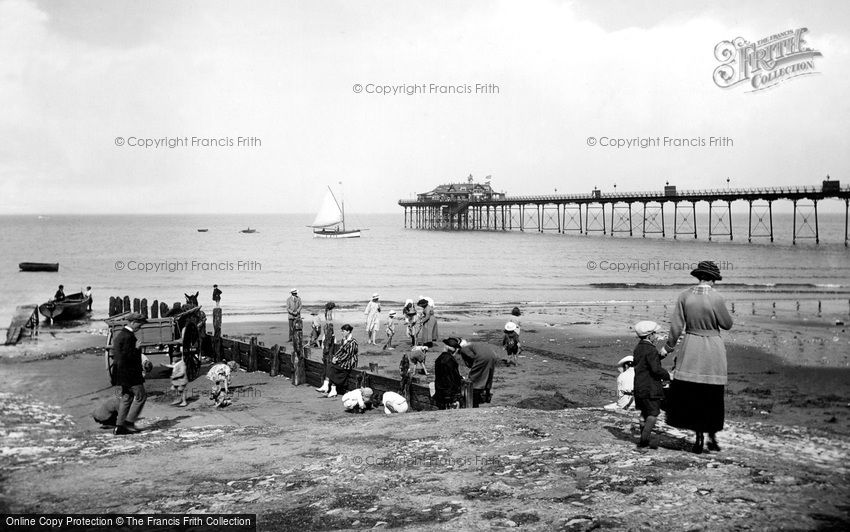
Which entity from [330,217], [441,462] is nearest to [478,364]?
[441,462]

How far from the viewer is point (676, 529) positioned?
5648 mm

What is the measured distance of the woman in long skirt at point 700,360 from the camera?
7.05m

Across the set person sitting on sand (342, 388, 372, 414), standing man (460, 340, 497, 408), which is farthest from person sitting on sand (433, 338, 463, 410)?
person sitting on sand (342, 388, 372, 414)

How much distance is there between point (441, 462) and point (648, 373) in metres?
2.72

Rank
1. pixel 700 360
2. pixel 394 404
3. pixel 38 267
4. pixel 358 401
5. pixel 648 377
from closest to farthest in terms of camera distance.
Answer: pixel 700 360, pixel 648 377, pixel 394 404, pixel 358 401, pixel 38 267

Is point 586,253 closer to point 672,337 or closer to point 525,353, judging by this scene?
point 525,353

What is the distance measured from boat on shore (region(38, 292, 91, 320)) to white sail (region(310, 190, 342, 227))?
3756 inches

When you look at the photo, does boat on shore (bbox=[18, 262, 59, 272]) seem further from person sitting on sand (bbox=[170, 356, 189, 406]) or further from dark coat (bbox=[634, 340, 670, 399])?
dark coat (bbox=[634, 340, 670, 399])

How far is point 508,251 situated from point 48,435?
232 feet

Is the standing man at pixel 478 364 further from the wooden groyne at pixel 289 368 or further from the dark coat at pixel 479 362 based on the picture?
the wooden groyne at pixel 289 368

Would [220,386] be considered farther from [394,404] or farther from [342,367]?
[394,404]

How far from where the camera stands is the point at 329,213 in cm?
12738

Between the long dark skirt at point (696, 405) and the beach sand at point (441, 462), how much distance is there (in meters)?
0.46

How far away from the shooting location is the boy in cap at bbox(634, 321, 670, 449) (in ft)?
25.3
